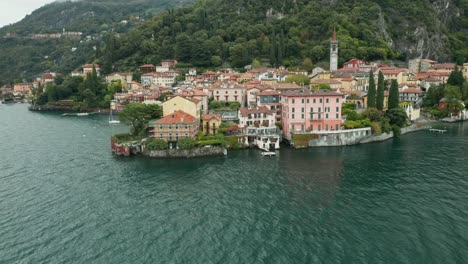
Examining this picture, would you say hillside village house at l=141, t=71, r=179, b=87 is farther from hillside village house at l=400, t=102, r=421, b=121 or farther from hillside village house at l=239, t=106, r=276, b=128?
hillside village house at l=400, t=102, r=421, b=121

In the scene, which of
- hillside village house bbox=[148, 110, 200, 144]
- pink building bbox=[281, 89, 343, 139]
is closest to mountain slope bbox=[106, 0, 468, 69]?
pink building bbox=[281, 89, 343, 139]

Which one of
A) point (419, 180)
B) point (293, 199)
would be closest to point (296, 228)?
point (293, 199)

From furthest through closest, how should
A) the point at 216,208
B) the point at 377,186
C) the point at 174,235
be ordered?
the point at 377,186 < the point at 216,208 < the point at 174,235

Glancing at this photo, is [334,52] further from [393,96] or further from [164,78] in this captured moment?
[164,78]

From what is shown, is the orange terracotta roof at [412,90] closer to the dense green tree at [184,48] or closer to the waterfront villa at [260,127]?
A: the waterfront villa at [260,127]

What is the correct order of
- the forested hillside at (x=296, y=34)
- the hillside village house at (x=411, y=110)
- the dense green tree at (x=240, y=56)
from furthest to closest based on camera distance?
the dense green tree at (x=240, y=56)
the forested hillside at (x=296, y=34)
the hillside village house at (x=411, y=110)

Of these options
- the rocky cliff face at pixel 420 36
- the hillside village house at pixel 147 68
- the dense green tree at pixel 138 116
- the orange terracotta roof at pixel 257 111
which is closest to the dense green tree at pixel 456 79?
the rocky cliff face at pixel 420 36

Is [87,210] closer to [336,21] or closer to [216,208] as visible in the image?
[216,208]

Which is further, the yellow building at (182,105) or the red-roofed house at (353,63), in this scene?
the red-roofed house at (353,63)
